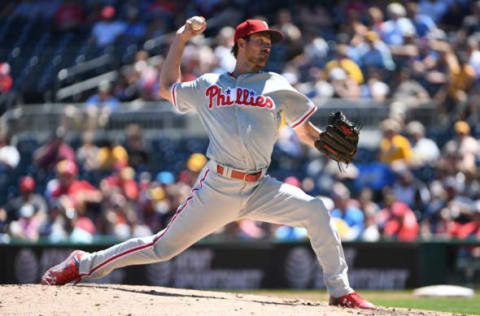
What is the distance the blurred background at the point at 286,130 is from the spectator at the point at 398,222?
0.06 ft

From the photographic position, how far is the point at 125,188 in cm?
1222

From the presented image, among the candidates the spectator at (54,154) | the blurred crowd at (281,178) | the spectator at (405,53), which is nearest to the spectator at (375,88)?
the spectator at (405,53)

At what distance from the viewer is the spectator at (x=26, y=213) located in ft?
37.9

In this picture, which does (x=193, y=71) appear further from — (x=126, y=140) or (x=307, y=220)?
(x=307, y=220)

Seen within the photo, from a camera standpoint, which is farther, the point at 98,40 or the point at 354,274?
the point at 98,40

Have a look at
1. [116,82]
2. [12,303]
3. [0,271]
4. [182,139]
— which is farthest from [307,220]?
[116,82]

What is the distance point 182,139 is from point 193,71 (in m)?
1.24

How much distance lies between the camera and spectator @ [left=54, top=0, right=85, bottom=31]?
16422 mm

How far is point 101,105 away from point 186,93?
7.41 metres

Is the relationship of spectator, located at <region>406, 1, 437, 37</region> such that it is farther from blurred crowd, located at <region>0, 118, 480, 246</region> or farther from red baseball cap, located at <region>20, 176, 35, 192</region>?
red baseball cap, located at <region>20, 176, 35, 192</region>

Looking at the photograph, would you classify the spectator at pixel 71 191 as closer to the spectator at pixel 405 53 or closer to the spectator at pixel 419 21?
the spectator at pixel 405 53

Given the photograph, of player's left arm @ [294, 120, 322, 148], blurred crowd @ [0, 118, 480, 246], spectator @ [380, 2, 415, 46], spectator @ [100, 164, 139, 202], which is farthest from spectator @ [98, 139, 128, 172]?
player's left arm @ [294, 120, 322, 148]

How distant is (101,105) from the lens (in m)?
13.4

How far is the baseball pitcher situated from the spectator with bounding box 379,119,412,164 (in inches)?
247
